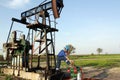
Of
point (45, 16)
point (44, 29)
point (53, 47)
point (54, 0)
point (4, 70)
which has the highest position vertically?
point (54, 0)

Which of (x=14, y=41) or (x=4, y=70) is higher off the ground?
(x=14, y=41)

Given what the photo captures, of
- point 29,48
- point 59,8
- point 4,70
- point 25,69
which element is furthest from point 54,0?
point 4,70

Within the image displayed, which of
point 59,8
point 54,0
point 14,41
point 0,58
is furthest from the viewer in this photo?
point 0,58

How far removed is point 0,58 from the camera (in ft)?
116

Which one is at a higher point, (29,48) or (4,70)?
(29,48)

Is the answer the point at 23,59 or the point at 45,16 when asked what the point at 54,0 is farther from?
the point at 23,59

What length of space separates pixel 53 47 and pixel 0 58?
24.4 meters

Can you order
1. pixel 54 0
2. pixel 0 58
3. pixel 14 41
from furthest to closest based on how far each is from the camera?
1. pixel 0 58
2. pixel 14 41
3. pixel 54 0

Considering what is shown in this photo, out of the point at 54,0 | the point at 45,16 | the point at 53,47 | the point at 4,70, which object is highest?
the point at 54,0

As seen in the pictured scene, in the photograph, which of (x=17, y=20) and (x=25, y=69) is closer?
(x=25, y=69)

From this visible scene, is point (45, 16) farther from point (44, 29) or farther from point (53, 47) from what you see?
point (53, 47)

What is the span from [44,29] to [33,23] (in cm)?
89

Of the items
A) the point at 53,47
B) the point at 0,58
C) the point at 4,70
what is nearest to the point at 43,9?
the point at 53,47

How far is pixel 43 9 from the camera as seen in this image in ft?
44.1
